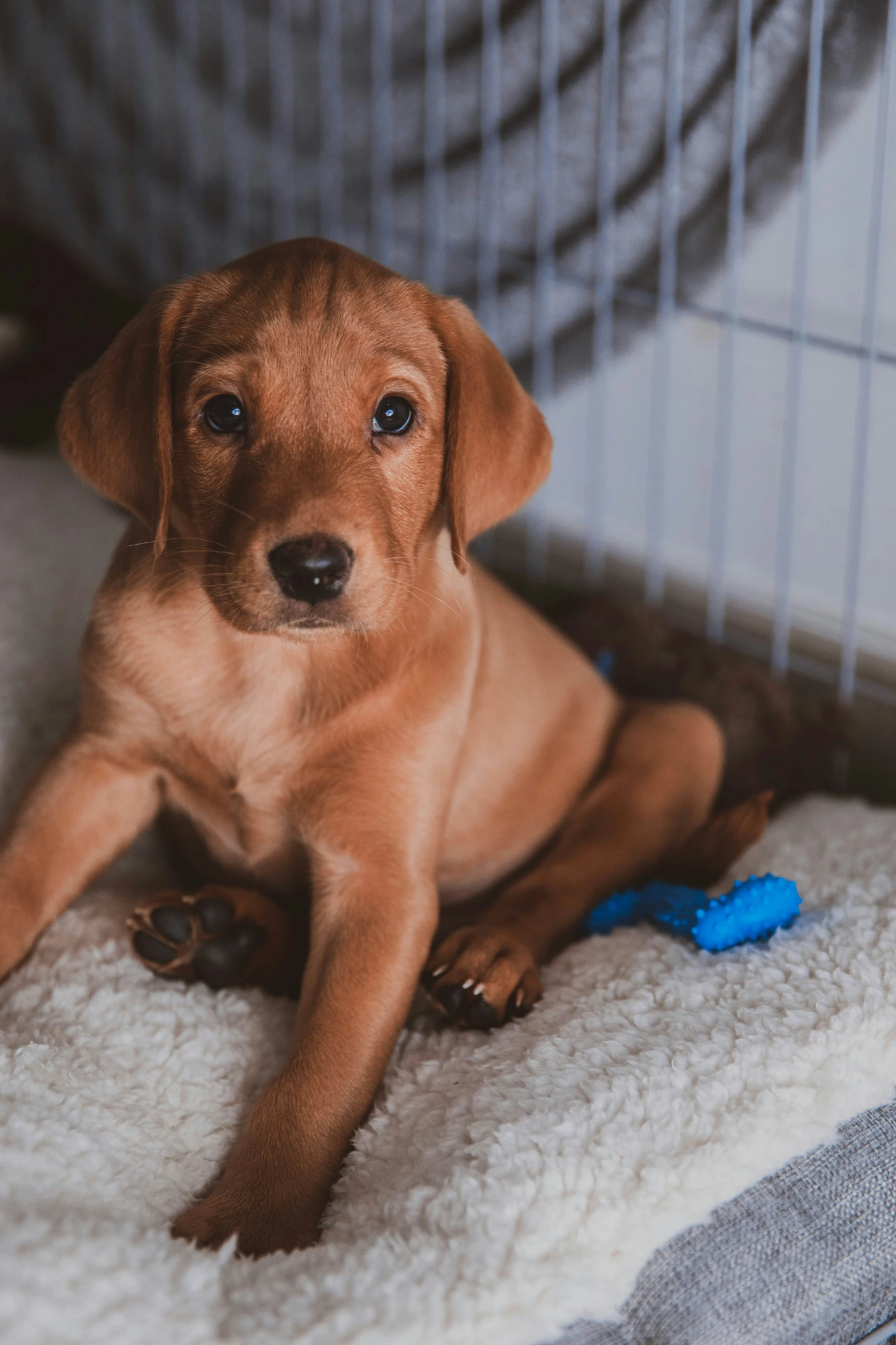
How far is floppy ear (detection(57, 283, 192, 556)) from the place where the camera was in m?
2.06

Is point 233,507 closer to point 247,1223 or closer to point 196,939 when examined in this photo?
point 196,939

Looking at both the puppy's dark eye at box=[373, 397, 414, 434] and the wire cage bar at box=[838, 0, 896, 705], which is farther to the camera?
the wire cage bar at box=[838, 0, 896, 705]

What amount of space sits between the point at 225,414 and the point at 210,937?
0.86 meters

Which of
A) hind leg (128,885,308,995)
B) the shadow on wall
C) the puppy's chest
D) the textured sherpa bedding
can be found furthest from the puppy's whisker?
the shadow on wall

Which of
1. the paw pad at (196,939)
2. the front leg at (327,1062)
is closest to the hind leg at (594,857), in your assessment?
the front leg at (327,1062)

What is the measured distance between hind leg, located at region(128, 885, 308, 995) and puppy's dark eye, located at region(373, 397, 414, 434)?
32.6 inches

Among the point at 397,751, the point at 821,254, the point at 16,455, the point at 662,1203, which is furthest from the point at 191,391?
the point at 16,455

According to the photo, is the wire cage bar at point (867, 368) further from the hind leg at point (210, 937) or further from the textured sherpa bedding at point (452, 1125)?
the hind leg at point (210, 937)

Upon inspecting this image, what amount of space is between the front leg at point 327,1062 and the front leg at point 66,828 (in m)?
0.42

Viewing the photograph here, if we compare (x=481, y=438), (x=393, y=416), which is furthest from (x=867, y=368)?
(x=393, y=416)

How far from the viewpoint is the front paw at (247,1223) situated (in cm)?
177

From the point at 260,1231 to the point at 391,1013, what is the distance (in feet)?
1.27

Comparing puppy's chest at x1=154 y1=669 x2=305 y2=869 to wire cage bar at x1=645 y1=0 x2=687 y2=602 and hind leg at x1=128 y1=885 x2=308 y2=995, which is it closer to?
hind leg at x1=128 y1=885 x2=308 y2=995

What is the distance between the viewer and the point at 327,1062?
198 cm
